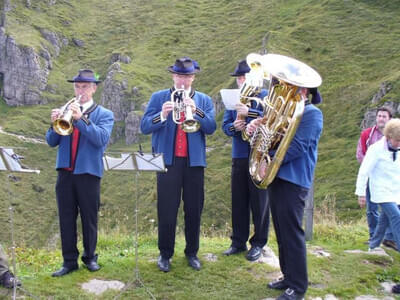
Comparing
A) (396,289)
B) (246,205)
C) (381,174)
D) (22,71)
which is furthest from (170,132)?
(22,71)

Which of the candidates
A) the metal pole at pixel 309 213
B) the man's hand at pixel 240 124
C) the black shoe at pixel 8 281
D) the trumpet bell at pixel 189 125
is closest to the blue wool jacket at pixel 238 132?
the man's hand at pixel 240 124

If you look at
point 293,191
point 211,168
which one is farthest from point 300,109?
point 211,168

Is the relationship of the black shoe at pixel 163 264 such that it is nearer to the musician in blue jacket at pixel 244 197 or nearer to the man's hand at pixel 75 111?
the musician in blue jacket at pixel 244 197

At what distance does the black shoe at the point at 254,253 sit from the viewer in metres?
5.98

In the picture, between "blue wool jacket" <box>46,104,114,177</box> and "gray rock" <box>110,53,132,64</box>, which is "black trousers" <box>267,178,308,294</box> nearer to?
"blue wool jacket" <box>46,104,114,177</box>

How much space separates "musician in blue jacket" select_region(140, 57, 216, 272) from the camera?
5.56 metres

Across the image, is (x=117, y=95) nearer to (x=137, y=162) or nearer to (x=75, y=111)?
(x=75, y=111)

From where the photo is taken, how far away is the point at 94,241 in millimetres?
5680

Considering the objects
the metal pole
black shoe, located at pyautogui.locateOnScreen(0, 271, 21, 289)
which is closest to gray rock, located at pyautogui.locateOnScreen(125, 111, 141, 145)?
the metal pole

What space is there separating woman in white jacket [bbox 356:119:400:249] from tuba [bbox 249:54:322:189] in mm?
2002

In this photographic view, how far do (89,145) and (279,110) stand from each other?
97.6 inches

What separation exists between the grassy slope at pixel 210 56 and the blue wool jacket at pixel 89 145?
469cm

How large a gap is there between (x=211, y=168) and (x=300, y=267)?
41.3 m

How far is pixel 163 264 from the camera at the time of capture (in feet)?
18.7
